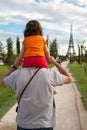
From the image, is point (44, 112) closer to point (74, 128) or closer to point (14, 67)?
point (14, 67)

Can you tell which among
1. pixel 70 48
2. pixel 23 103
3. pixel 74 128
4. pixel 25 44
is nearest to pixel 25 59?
pixel 25 44

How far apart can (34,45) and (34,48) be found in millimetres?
27

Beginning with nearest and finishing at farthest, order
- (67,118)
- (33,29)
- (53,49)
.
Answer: (33,29) < (67,118) < (53,49)

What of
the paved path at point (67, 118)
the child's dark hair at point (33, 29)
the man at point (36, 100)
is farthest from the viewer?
the paved path at point (67, 118)

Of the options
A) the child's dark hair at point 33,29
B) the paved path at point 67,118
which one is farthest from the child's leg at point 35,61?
the paved path at point 67,118

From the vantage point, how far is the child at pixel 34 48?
11.8 feet

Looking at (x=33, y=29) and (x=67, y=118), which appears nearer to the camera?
(x=33, y=29)

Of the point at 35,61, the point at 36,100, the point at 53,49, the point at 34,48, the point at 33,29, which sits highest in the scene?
the point at 33,29

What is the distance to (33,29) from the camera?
369cm

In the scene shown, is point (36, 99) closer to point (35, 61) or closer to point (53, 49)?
point (35, 61)

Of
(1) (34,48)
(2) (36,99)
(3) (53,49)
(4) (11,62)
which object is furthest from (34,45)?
(3) (53,49)

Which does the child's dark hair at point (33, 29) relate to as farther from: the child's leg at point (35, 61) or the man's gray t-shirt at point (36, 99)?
the man's gray t-shirt at point (36, 99)

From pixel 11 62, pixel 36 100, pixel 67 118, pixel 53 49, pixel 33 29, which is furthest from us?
pixel 53 49

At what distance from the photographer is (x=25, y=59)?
11.8ft
